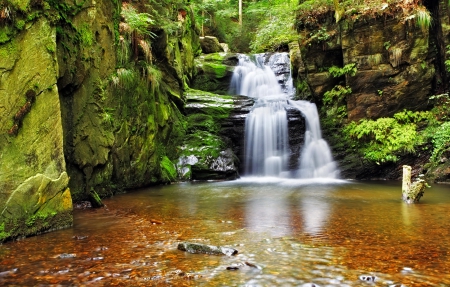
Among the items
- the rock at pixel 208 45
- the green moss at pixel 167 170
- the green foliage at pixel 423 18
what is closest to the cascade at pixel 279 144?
the green moss at pixel 167 170

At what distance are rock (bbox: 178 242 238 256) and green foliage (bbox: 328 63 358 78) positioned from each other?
11676mm

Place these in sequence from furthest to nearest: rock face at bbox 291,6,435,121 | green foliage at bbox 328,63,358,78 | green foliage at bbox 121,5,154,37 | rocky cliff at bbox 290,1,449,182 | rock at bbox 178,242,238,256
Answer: green foliage at bbox 328,63,358,78, rock face at bbox 291,6,435,121, rocky cliff at bbox 290,1,449,182, green foliage at bbox 121,5,154,37, rock at bbox 178,242,238,256

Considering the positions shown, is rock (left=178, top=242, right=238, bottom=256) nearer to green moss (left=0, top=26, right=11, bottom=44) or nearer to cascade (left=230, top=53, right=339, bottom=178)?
green moss (left=0, top=26, right=11, bottom=44)

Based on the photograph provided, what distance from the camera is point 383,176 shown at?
13.5m

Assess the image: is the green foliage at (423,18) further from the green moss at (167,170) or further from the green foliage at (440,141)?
the green moss at (167,170)

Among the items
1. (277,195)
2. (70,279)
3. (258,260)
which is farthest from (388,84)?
(70,279)

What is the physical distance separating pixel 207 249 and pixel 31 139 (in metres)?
3.04

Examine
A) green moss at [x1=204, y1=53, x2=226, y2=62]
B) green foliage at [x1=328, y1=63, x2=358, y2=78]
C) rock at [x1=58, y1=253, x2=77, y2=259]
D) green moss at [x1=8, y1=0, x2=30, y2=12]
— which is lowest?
rock at [x1=58, y1=253, x2=77, y2=259]

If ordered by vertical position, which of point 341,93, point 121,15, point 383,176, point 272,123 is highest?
point 121,15

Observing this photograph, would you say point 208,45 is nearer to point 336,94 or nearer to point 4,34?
point 336,94

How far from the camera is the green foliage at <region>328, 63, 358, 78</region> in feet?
47.0

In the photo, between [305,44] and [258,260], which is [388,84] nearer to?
[305,44]

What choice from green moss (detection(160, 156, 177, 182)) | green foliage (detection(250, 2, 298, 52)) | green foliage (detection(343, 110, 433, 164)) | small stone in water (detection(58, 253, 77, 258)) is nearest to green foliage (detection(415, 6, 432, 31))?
green foliage (detection(343, 110, 433, 164))

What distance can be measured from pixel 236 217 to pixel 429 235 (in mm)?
3084
